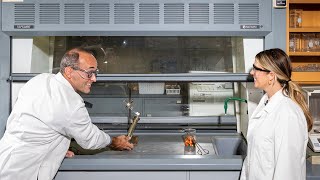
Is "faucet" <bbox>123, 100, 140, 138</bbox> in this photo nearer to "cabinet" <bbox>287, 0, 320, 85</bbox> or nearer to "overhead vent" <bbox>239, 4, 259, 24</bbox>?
"overhead vent" <bbox>239, 4, 259, 24</bbox>

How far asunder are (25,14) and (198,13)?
1.16 m

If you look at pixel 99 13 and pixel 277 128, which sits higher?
pixel 99 13

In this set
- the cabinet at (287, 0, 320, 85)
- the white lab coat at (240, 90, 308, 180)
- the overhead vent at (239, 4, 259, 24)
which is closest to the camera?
the white lab coat at (240, 90, 308, 180)

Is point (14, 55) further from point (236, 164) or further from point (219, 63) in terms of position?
point (236, 164)

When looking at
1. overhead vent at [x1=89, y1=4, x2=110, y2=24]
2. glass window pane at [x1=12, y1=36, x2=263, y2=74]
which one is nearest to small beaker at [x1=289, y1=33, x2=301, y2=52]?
glass window pane at [x1=12, y1=36, x2=263, y2=74]

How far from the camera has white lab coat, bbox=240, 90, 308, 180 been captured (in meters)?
1.65

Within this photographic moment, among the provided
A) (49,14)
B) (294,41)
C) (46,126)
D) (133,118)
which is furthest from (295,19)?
(46,126)

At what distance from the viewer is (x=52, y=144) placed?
189 centimetres

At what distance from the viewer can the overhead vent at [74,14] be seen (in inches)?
88.1

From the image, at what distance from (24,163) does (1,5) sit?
1.11 metres

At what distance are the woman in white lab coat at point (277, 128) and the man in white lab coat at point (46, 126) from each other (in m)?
0.91

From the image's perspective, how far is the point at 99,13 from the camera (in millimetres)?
2238

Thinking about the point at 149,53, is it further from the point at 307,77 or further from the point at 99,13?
the point at 307,77

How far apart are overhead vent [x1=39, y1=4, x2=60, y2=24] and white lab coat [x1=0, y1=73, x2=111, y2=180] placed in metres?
0.51
